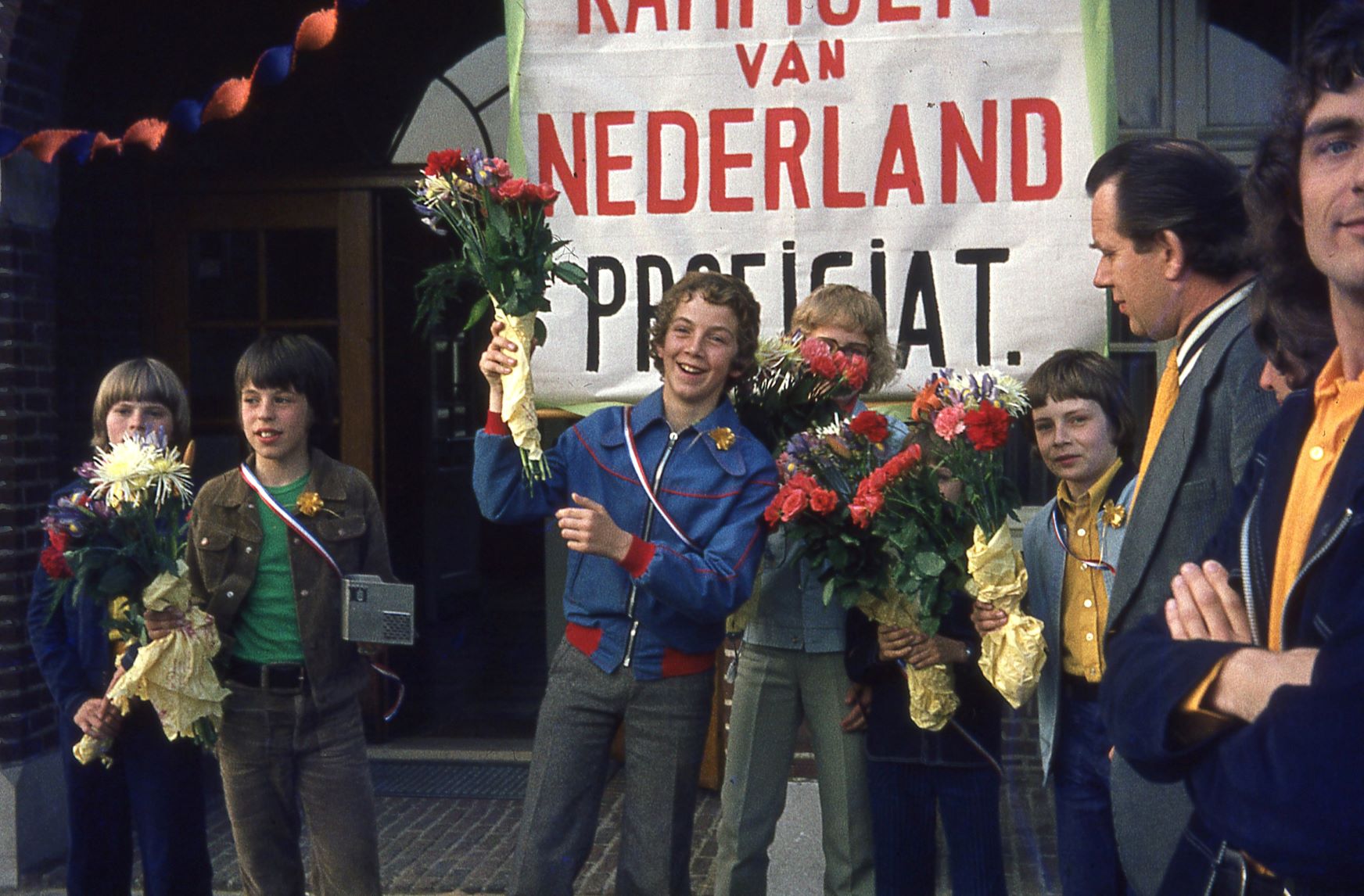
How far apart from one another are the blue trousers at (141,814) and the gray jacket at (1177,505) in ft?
8.28

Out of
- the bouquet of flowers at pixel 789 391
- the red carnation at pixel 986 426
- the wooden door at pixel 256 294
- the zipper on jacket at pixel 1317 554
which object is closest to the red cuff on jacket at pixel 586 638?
the bouquet of flowers at pixel 789 391

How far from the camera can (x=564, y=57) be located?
4676mm

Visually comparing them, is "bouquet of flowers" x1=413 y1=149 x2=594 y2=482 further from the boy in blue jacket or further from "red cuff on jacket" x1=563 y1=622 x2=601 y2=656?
"red cuff on jacket" x1=563 y1=622 x2=601 y2=656

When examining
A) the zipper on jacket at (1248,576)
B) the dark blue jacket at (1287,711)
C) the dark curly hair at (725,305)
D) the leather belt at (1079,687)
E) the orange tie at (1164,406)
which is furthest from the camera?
the dark curly hair at (725,305)

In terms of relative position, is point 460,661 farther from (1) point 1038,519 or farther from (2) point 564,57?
(1) point 1038,519

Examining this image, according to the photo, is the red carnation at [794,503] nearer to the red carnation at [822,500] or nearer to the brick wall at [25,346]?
the red carnation at [822,500]

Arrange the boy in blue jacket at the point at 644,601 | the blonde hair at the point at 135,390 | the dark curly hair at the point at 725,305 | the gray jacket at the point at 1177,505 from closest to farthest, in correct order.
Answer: the gray jacket at the point at 1177,505 → the boy in blue jacket at the point at 644,601 → the dark curly hair at the point at 725,305 → the blonde hair at the point at 135,390

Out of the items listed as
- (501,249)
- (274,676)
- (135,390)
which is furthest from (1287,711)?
(135,390)

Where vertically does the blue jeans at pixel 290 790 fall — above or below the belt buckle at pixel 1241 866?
below

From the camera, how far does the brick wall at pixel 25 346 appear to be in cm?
491

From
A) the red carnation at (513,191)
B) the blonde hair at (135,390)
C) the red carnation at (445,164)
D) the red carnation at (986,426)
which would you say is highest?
the red carnation at (445,164)

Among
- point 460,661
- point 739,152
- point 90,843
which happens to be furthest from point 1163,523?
point 460,661

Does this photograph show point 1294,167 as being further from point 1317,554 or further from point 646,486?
point 646,486

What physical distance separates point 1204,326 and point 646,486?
1.37 meters
